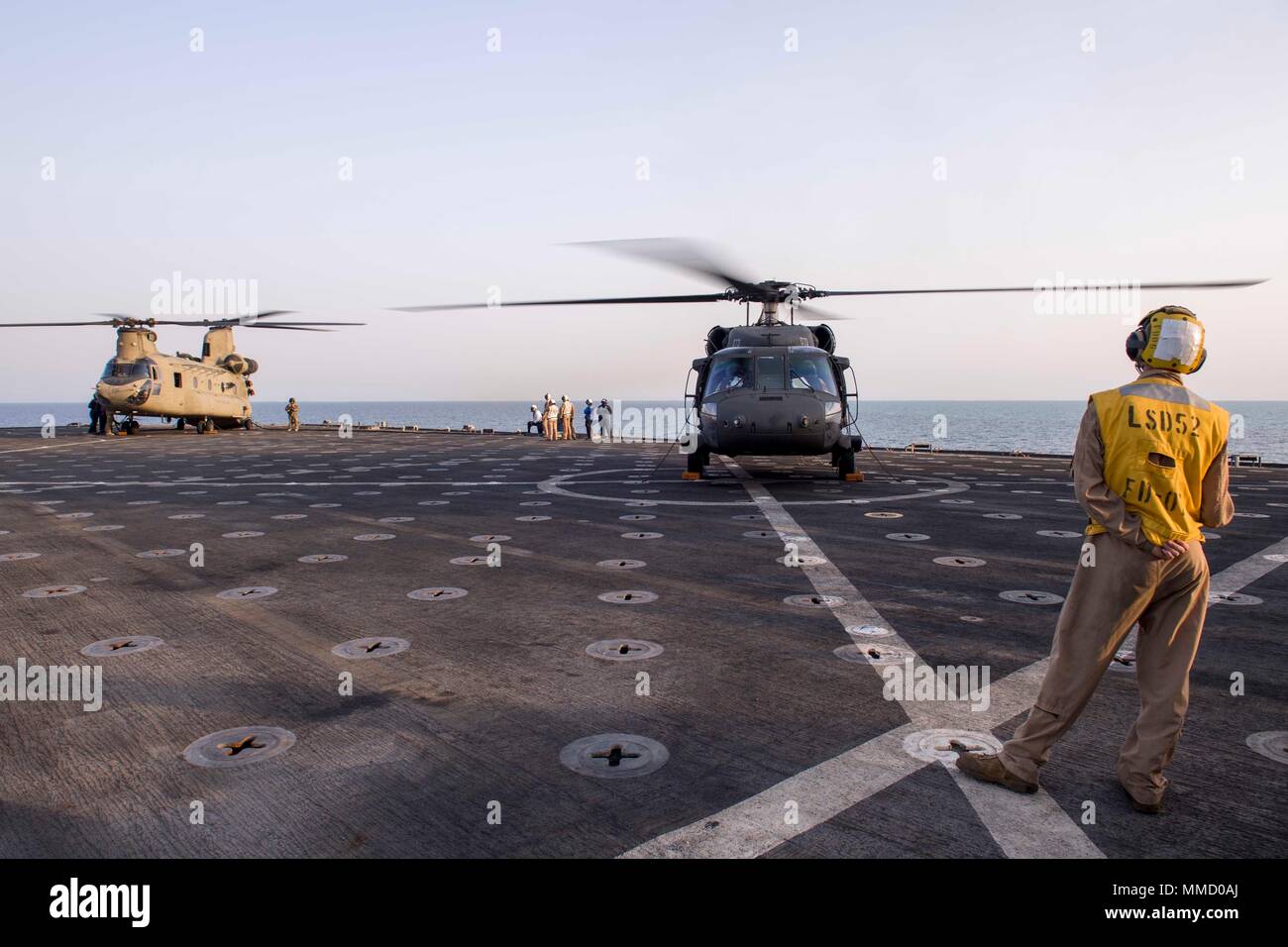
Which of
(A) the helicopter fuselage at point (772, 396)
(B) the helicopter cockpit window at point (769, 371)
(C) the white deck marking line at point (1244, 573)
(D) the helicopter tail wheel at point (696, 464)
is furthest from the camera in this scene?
(D) the helicopter tail wheel at point (696, 464)

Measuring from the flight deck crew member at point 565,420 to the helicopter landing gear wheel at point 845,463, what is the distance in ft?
67.0

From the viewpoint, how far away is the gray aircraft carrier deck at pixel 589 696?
3000 millimetres

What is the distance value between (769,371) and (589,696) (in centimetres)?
1172

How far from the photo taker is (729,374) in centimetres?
1552

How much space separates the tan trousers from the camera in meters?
3.17

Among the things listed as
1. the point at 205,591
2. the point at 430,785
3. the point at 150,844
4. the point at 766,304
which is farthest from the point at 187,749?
the point at 766,304

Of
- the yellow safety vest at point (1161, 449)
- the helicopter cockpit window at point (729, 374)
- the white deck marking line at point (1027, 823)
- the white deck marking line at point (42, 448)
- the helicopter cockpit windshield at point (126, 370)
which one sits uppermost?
the helicopter cockpit windshield at point (126, 370)

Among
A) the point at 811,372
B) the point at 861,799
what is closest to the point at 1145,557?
the point at 861,799

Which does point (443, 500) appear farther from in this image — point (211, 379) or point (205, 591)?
point (211, 379)

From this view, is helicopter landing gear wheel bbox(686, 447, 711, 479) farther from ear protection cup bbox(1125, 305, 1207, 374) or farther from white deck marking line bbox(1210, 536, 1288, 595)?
ear protection cup bbox(1125, 305, 1207, 374)
